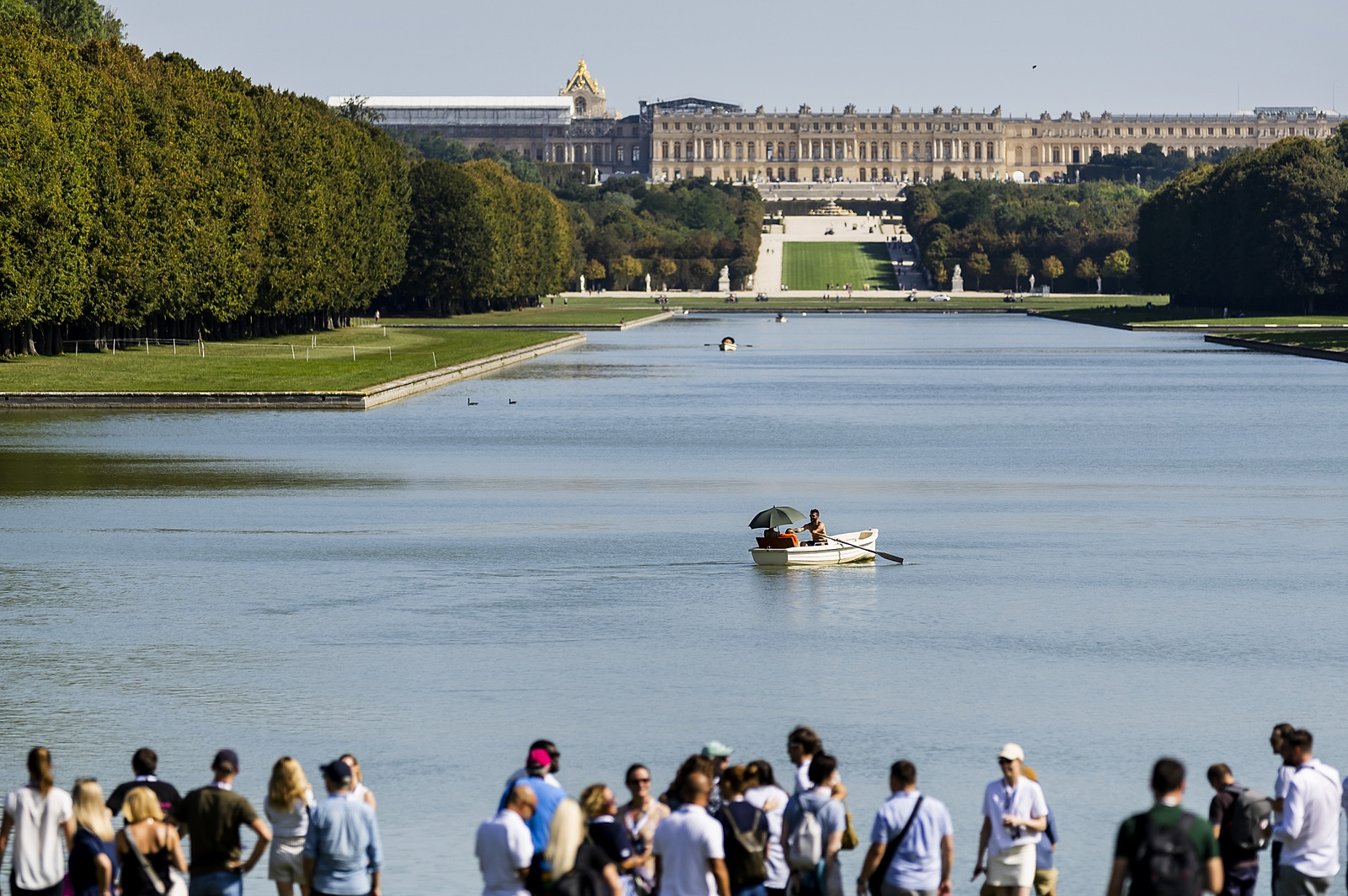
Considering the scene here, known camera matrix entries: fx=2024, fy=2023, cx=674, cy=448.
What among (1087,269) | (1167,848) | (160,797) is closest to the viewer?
(1167,848)

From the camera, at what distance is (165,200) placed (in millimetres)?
62406

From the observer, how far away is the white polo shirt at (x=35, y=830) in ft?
33.5

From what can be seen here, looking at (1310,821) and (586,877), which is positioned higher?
(586,877)

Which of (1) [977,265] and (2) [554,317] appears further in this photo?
(1) [977,265]

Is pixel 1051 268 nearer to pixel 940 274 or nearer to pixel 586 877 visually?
pixel 940 274

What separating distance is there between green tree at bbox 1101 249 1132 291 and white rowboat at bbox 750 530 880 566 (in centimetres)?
13389

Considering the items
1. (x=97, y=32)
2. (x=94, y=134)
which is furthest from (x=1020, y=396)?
(x=97, y=32)

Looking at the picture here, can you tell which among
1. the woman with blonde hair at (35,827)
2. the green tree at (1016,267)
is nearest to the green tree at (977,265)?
the green tree at (1016,267)

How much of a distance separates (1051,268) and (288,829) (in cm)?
15283

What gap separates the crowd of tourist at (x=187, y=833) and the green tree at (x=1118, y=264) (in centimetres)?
14969

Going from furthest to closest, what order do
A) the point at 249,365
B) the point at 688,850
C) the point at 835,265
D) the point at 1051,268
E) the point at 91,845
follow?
the point at 835,265 → the point at 1051,268 → the point at 249,365 → the point at 91,845 → the point at 688,850

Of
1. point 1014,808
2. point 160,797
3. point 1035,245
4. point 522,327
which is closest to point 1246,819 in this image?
point 1014,808

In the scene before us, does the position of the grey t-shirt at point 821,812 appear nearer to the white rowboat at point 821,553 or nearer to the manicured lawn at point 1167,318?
the white rowboat at point 821,553

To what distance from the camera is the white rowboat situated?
25.4 metres
